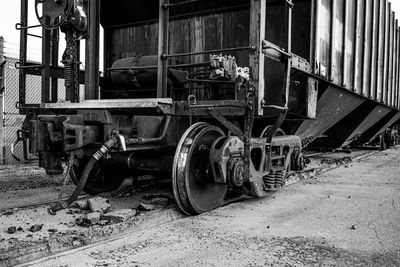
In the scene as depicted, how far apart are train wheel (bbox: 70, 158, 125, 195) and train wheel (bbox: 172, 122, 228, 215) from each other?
1469 mm

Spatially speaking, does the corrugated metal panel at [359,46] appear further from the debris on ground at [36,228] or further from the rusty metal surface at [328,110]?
the debris on ground at [36,228]

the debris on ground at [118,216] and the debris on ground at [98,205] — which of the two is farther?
the debris on ground at [98,205]

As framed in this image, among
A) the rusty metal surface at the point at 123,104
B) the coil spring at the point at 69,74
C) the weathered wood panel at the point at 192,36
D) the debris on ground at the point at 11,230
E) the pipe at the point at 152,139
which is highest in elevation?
the weathered wood panel at the point at 192,36

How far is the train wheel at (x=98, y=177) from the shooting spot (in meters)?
5.54

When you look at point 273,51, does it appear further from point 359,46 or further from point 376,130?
point 376,130

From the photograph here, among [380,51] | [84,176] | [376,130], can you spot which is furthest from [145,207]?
[376,130]

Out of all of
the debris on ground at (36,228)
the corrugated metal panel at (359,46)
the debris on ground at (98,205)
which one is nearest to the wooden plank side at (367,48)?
the corrugated metal panel at (359,46)

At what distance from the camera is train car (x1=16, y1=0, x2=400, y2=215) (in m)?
4.49

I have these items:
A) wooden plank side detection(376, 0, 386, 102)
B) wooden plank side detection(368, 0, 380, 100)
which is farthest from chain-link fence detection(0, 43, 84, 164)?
wooden plank side detection(376, 0, 386, 102)

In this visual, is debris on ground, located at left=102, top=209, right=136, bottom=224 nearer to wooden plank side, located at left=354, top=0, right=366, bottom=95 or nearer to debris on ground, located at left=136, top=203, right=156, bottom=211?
debris on ground, located at left=136, top=203, right=156, bottom=211

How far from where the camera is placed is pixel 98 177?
18.7ft

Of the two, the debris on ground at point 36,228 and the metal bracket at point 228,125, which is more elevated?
the metal bracket at point 228,125

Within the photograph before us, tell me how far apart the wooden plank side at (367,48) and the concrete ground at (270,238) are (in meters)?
4.18

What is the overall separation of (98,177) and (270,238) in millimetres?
2802
